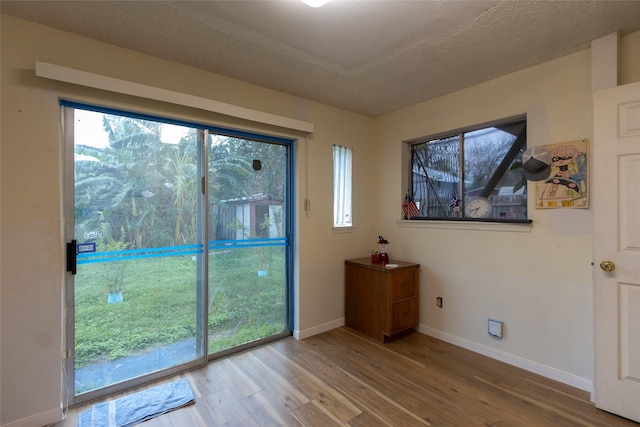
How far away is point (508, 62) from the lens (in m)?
2.35

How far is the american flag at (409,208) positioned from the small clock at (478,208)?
1.85 ft

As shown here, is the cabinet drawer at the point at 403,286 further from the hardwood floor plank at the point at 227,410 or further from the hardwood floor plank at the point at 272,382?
the hardwood floor plank at the point at 227,410

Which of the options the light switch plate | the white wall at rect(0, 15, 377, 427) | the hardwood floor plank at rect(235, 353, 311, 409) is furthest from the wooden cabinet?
the white wall at rect(0, 15, 377, 427)

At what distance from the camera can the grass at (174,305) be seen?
2.11m

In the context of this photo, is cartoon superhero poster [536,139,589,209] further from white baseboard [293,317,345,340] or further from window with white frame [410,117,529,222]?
white baseboard [293,317,345,340]

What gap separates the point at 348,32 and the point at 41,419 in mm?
3189

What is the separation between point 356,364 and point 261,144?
2.25 metres

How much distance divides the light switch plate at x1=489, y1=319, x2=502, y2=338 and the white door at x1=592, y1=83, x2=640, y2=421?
0.68 m

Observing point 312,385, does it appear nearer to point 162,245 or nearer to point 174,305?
point 174,305

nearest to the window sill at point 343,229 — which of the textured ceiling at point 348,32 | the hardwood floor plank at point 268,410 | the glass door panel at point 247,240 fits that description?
the glass door panel at point 247,240

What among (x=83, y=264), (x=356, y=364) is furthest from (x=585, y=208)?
(x=83, y=264)

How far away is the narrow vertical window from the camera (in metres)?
3.41

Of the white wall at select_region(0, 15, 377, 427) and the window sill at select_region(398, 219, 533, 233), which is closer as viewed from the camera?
the white wall at select_region(0, 15, 377, 427)

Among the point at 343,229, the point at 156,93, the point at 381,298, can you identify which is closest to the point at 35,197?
the point at 156,93
